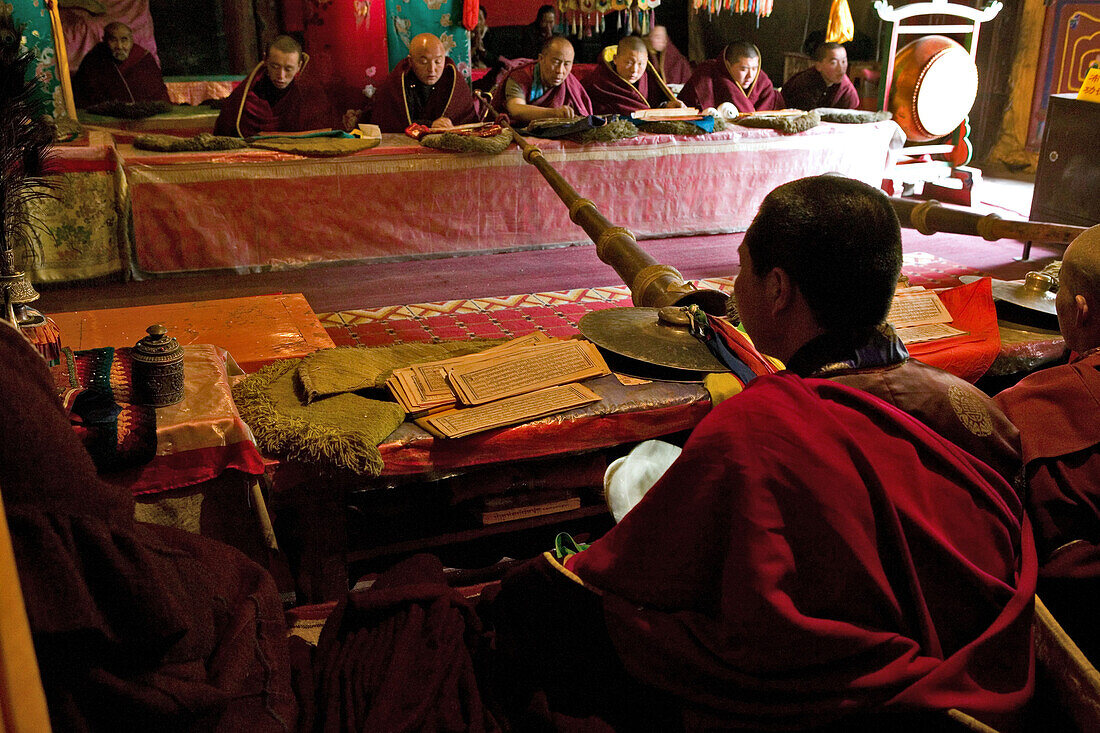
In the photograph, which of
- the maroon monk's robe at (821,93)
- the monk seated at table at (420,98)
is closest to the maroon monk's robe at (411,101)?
the monk seated at table at (420,98)

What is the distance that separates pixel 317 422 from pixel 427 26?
553 cm

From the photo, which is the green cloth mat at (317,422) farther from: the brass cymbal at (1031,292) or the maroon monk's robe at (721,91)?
the maroon monk's robe at (721,91)

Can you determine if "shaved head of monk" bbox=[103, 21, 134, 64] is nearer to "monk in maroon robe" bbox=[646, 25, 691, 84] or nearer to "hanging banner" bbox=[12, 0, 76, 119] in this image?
"hanging banner" bbox=[12, 0, 76, 119]

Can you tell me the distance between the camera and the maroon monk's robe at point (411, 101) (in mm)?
6062

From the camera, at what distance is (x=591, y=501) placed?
8.11 feet

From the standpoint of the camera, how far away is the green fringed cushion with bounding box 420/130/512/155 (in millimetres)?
5227

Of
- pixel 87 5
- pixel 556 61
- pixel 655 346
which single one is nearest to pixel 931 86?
pixel 556 61

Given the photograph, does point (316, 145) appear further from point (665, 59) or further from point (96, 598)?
point (665, 59)

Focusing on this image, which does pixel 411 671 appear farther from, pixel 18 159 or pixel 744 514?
pixel 18 159

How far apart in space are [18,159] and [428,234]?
11.3ft

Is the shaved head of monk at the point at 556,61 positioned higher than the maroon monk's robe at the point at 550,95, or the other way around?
the shaved head of monk at the point at 556,61

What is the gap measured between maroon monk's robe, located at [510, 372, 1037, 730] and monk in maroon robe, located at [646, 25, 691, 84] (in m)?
9.05

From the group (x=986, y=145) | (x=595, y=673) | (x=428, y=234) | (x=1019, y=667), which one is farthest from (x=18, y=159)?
(x=986, y=145)

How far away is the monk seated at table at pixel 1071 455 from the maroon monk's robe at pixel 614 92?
5.23 meters
